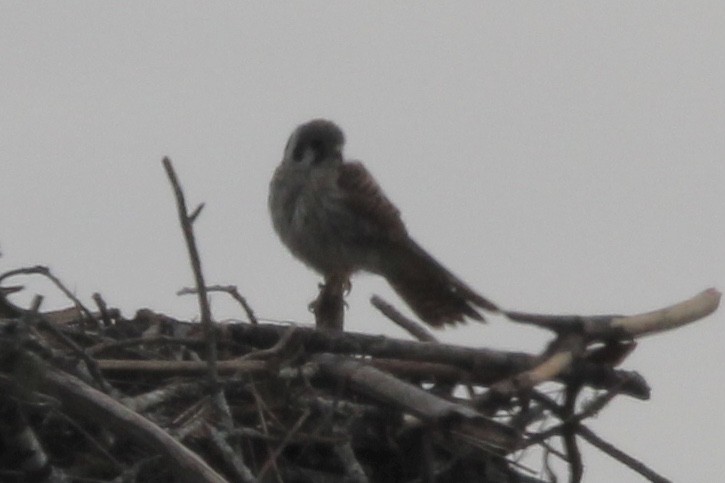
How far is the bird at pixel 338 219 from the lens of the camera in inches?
276

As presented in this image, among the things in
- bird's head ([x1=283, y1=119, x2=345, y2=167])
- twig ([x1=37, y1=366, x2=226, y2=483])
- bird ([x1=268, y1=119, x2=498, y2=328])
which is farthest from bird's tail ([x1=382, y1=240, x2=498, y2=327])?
twig ([x1=37, y1=366, x2=226, y2=483])

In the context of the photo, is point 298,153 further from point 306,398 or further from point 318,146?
point 306,398

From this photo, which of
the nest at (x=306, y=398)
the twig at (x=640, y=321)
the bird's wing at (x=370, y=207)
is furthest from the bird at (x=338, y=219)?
the twig at (x=640, y=321)

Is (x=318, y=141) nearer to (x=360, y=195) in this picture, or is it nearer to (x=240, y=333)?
(x=360, y=195)

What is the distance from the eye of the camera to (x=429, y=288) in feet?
22.4

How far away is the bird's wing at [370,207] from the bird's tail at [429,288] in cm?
8

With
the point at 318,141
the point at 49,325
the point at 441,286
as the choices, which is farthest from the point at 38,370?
the point at 318,141

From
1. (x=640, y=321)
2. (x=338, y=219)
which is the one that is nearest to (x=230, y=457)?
(x=640, y=321)

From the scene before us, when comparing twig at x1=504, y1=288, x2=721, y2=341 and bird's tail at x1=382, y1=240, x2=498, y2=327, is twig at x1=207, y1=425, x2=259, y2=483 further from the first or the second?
bird's tail at x1=382, y1=240, x2=498, y2=327

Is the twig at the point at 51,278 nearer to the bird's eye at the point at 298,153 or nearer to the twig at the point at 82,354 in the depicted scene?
the twig at the point at 82,354

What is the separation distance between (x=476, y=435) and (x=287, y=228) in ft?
Result: 10.4

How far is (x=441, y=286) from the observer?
22.1 ft

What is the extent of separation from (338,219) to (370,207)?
0.14 metres

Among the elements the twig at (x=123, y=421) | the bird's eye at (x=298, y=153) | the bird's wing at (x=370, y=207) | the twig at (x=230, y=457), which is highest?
the bird's eye at (x=298, y=153)
